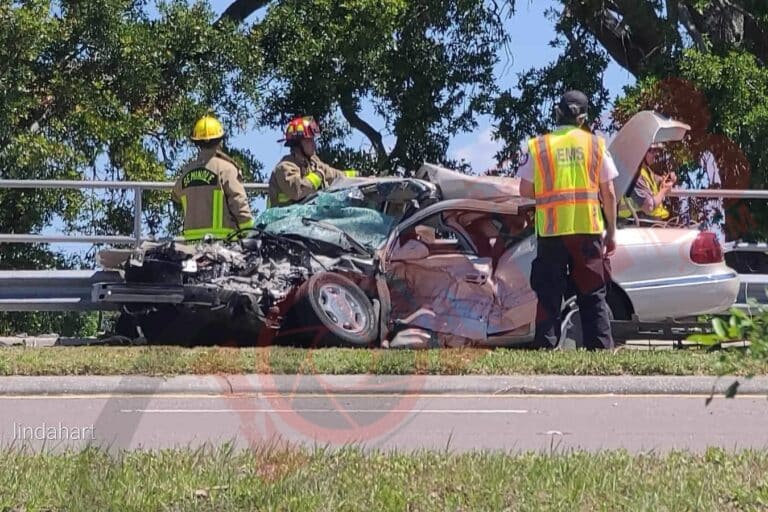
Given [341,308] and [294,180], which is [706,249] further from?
[294,180]

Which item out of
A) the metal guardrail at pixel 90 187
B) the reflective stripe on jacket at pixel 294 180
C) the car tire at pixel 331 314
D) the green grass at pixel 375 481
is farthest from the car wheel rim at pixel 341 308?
the green grass at pixel 375 481

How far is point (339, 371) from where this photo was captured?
8992 millimetres

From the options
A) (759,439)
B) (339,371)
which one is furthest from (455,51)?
(759,439)

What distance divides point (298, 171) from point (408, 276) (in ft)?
5.69

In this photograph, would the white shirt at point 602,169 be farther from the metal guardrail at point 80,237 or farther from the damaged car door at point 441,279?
the metal guardrail at point 80,237

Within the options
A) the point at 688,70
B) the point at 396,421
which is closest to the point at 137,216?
the point at 396,421

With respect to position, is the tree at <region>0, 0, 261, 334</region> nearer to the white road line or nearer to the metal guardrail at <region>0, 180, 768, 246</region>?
the metal guardrail at <region>0, 180, 768, 246</region>

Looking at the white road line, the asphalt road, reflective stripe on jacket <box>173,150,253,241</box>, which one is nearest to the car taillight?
the asphalt road

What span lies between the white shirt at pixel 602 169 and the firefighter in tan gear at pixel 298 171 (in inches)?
94.1

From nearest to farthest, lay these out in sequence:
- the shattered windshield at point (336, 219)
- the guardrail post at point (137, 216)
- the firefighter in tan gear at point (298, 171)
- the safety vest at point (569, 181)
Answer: the safety vest at point (569, 181), the shattered windshield at point (336, 219), the firefighter in tan gear at point (298, 171), the guardrail post at point (137, 216)

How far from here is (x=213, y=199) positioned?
440 inches

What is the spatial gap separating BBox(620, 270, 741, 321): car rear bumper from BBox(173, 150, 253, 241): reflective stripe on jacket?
3.31 meters

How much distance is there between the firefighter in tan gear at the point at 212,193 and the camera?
437 inches

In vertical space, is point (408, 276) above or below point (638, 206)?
below
